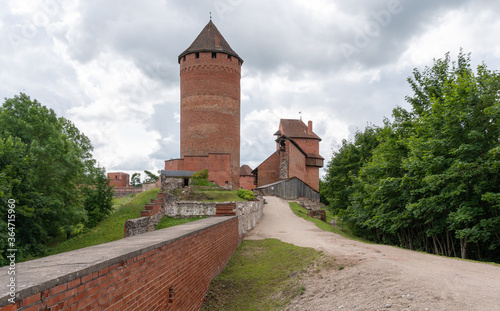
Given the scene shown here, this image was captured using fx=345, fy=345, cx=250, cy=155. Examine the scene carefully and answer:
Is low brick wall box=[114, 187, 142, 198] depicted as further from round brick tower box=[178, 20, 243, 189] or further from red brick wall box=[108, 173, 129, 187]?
round brick tower box=[178, 20, 243, 189]

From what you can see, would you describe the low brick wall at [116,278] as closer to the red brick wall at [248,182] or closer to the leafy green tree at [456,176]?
the leafy green tree at [456,176]

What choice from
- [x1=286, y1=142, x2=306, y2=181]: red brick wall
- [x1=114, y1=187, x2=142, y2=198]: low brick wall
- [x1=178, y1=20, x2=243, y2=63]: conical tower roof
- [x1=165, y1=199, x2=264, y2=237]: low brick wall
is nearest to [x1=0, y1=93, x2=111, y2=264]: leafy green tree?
[x1=165, y1=199, x2=264, y2=237]: low brick wall

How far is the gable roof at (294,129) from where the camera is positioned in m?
57.9

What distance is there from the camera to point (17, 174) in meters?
16.5

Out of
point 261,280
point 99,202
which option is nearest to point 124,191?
point 99,202

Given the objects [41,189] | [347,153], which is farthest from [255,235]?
[347,153]

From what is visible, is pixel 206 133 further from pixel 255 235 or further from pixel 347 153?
pixel 255 235

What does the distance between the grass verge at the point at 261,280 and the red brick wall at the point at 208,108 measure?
22.2 meters

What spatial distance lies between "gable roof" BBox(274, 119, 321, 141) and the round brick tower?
77.1 feet

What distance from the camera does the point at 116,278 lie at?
3742 millimetres

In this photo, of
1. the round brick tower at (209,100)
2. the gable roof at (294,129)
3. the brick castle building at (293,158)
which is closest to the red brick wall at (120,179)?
the brick castle building at (293,158)

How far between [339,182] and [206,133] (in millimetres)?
13620

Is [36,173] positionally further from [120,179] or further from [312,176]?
[312,176]

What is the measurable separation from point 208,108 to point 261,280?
87.1ft
